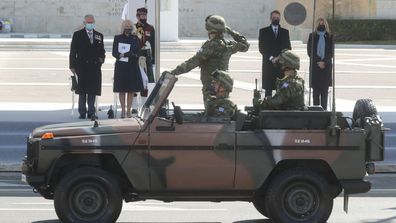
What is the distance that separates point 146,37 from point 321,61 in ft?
10.2

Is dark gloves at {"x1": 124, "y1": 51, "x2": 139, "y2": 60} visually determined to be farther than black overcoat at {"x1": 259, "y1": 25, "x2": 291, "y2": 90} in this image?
No

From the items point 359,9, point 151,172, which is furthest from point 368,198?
point 359,9

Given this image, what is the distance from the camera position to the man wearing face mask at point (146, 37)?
16.8 meters

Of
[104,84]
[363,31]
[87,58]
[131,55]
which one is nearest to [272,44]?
[131,55]

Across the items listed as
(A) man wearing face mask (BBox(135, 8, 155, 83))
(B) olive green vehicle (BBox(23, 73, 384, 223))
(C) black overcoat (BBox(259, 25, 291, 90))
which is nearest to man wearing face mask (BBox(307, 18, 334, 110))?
(C) black overcoat (BBox(259, 25, 291, 90))

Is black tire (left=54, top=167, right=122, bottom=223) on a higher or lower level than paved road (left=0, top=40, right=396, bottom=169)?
lower

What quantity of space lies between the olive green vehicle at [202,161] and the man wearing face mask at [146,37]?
7.90 metres

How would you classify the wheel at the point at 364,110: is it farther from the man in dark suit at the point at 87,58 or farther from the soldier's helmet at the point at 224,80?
the man in dark suit at the point at 87,58

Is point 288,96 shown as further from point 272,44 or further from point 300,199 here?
point 272,44

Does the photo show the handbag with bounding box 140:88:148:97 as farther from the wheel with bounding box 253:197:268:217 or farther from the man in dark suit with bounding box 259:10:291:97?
the wheel with bounding box 253:197:268:217

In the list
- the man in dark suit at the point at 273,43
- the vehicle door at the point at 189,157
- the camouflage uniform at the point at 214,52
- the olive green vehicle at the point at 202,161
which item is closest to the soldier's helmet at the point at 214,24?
the camouflage uniform at the point at 214,52

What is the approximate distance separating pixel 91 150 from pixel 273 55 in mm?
8966

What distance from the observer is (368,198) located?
11211mm

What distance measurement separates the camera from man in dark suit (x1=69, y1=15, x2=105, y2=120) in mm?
16531
